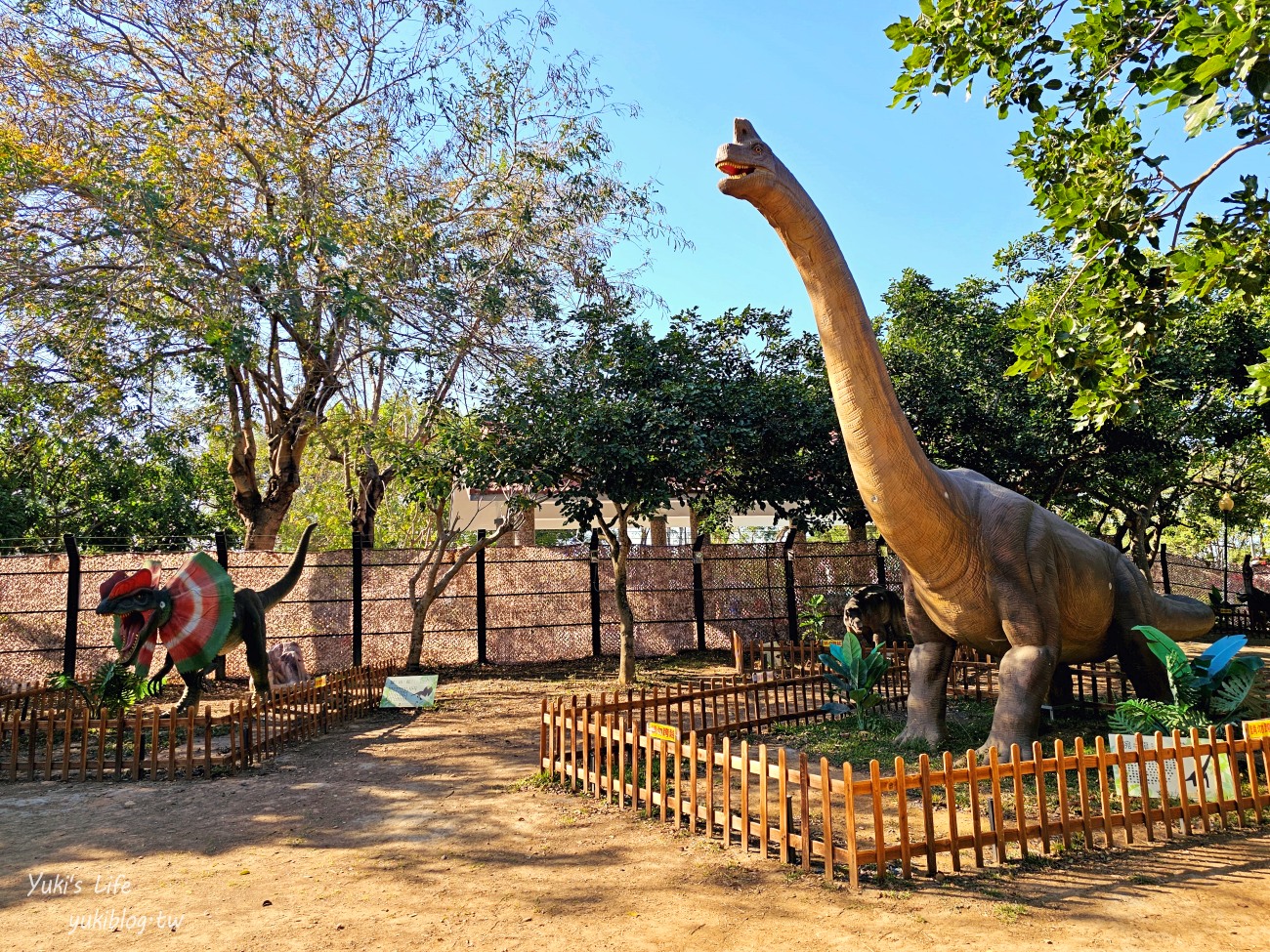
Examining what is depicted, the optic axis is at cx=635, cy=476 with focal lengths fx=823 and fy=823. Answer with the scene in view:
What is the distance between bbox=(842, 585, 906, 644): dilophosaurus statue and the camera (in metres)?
13.6

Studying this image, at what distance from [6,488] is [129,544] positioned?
2.78 meters

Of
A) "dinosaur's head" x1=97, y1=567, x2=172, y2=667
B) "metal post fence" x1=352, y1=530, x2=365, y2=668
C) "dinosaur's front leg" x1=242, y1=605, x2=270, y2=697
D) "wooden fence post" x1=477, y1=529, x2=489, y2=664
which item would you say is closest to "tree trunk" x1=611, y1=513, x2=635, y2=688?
"wooden fence post" x1=477, y1=529, x2=489, y2=664

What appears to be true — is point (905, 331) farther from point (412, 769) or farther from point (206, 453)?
point (206, 453)

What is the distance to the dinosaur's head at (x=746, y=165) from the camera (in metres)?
5.07

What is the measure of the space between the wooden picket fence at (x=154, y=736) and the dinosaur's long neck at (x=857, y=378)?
6252mm

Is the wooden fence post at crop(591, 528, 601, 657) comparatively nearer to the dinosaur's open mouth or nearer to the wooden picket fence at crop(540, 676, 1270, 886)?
the dinosaur's open mouth

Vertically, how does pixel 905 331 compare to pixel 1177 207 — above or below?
above

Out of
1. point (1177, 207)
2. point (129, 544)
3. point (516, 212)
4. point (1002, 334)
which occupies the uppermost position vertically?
point (516, 212)

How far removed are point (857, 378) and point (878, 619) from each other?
29.2 ft

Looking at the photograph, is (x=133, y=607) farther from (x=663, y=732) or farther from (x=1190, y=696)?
(x=1190, y=696)

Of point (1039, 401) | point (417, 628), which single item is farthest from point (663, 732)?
point (1039, 401)

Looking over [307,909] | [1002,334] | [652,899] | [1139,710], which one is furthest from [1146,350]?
[1002,334]

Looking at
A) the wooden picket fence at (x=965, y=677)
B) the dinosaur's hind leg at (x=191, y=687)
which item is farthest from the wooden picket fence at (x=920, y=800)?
the dinosaur's hind leg at (x=191, y=687)

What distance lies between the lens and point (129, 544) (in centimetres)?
1859
